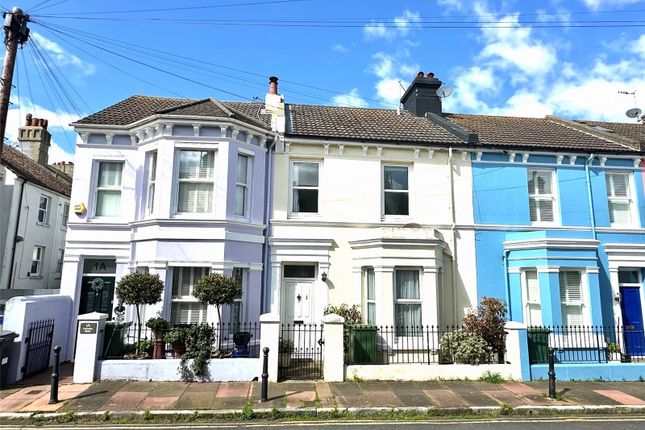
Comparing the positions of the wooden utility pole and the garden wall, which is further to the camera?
the wooden utility pole

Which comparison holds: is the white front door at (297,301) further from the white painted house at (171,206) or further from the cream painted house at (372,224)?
the white painted house at (171,206)

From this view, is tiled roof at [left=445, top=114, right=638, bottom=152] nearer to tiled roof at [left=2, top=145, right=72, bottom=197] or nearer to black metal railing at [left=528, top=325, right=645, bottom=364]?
black metal railing at [left=528, top=325, right=645, bottom=364]

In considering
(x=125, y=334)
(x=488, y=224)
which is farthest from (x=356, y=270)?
(x=125, y=334)

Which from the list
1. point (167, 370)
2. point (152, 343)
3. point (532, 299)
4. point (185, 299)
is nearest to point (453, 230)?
point (532, 299)

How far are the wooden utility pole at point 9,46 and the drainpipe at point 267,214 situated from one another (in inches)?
263

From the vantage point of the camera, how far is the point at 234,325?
1141 cm

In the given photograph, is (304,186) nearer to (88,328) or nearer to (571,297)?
(88,328)

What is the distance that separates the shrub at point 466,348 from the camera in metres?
10.1

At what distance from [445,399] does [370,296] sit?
14.2ft

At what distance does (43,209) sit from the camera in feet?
64.4

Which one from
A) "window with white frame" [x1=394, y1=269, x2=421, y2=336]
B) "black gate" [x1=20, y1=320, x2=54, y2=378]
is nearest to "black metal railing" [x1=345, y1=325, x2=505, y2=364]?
"window with white frame" [x1=394, y1=269, x2=421, y2=336]

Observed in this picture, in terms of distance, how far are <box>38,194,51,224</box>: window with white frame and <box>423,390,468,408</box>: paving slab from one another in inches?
766

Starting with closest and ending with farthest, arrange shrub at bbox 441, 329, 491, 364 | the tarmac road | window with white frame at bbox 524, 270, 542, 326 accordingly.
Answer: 1. the tarmac road
2. shrub at bbox 441, 329, 491, 364
3. window with white frame at bbox 524, 270, 542, 326

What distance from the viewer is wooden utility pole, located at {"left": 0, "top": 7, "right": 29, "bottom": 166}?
9.55 meters
